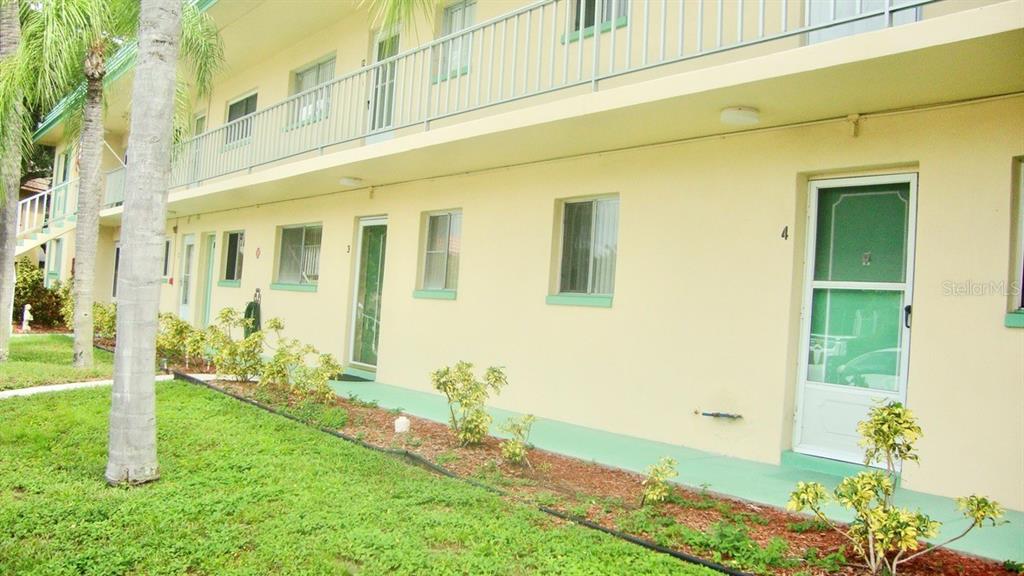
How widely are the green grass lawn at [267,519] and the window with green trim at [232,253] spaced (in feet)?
33.8

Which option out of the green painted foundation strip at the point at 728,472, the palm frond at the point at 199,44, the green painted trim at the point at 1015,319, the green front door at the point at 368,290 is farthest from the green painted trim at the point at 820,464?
the palm frond at the point at 199,44

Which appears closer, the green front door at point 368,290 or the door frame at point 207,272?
the green front door at point 368,290

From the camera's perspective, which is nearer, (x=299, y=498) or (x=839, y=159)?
(x=299, y=498)

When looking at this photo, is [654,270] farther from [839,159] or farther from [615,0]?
[615,0]

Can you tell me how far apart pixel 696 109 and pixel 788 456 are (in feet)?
10.7

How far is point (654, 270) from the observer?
282 inches

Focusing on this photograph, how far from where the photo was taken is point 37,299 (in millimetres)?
18547

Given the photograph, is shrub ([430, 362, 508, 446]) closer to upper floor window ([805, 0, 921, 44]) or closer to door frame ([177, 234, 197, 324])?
upper floor window ([805, 0, 921, 44])

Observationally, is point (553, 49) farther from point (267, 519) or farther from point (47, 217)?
point (47, 217)

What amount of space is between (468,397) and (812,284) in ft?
11.2

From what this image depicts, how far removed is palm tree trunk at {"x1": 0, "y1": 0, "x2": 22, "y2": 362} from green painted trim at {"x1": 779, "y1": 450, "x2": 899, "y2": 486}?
1088 cm

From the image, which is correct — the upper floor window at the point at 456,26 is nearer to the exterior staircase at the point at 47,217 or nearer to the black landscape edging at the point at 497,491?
the black landscape edging at the point at 497,491

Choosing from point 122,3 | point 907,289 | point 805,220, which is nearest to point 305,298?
point 122,3

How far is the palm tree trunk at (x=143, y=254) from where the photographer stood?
4809 mm
